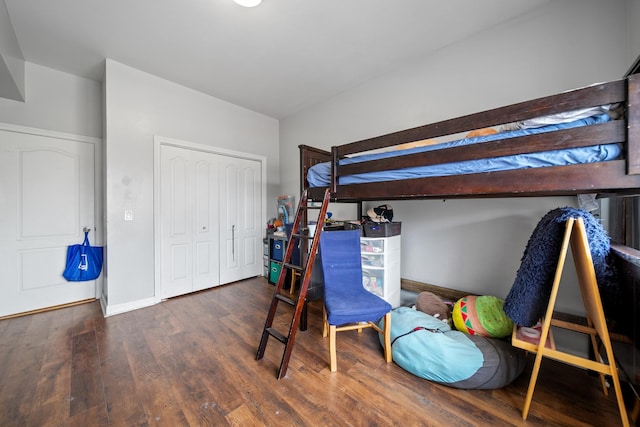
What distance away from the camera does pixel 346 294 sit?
1979 millimetres

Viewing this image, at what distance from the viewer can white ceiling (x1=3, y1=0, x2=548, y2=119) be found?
199 centimetres

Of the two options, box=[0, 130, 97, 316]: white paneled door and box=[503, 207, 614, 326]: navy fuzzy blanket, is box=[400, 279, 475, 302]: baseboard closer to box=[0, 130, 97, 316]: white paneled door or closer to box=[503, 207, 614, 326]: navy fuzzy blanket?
box=[503, 207, 614, 326]: navy fuzzy blanket

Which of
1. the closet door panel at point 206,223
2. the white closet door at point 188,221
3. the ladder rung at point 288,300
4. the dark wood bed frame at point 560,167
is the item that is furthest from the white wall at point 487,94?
the white closet door at point 188,221

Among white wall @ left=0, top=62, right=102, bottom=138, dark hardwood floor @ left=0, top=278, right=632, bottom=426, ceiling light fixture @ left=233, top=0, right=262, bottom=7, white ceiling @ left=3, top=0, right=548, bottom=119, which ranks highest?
white ceiling @ left=3, top=0, right=548, bottom=119

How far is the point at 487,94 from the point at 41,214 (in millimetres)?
4956

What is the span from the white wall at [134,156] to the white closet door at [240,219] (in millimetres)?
720

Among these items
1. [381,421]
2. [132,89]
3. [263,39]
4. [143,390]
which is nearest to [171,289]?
[143,390]

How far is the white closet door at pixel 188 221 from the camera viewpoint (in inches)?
124

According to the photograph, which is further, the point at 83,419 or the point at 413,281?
the point at 413,281

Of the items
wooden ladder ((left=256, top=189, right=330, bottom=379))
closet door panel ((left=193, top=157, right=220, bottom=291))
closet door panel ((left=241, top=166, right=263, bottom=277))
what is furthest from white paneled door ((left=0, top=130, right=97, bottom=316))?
wooden ladder ((left=256, top=189, right=330, bottom=379))

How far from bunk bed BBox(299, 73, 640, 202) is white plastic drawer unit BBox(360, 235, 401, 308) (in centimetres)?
81

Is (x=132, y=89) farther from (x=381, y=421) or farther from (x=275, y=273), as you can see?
(x=381, y=421)

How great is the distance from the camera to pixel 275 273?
3.66m

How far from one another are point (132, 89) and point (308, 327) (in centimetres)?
→ 340
